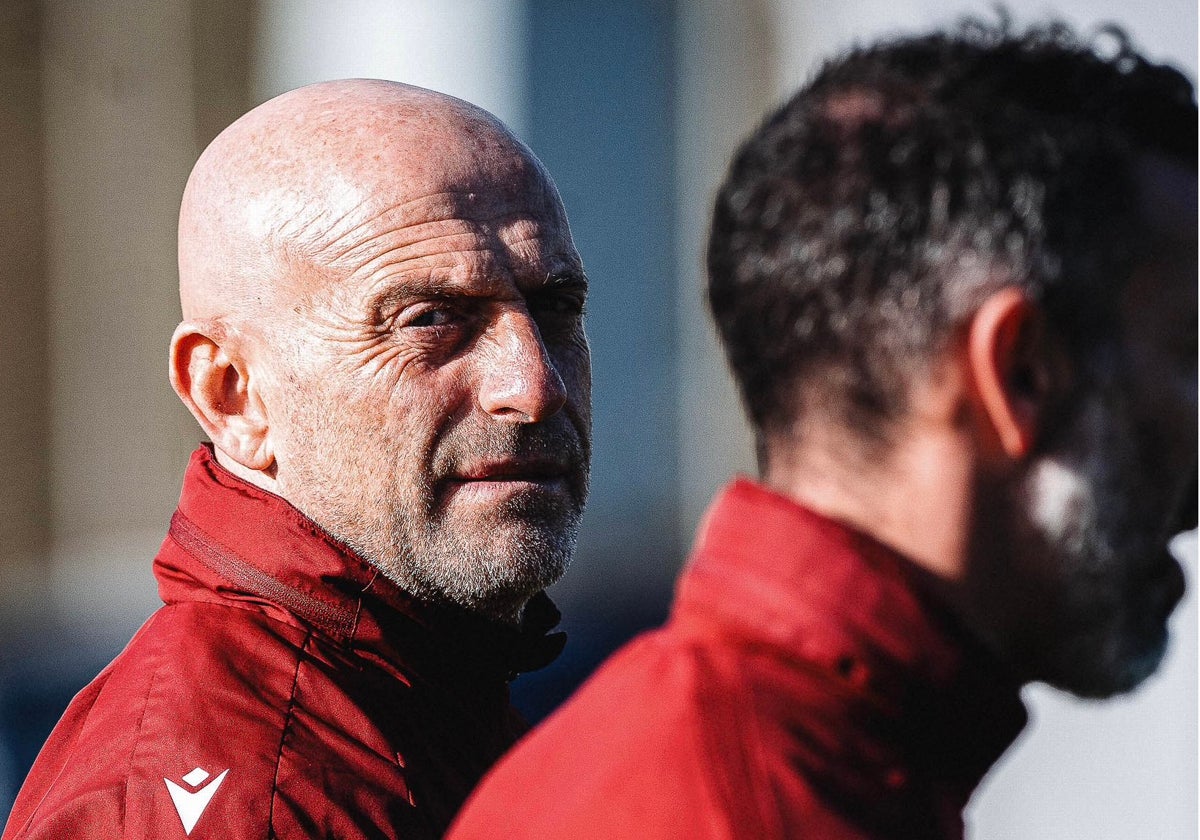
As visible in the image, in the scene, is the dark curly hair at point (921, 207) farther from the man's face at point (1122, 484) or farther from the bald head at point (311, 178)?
the bald head at point (311, 178)

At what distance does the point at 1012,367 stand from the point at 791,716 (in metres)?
0.35

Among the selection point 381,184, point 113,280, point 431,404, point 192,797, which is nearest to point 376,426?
point 431,404

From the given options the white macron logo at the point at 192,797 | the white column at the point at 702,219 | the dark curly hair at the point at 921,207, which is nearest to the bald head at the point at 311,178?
the white macron logo at the point at 192,797

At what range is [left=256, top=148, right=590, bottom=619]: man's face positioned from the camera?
8.27ft

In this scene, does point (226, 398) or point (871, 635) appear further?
point (226, 398)

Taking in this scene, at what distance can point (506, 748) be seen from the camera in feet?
8.37

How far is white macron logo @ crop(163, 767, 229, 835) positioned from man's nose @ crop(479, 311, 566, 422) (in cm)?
79

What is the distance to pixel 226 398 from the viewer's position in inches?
104

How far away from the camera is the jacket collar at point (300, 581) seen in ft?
7.75

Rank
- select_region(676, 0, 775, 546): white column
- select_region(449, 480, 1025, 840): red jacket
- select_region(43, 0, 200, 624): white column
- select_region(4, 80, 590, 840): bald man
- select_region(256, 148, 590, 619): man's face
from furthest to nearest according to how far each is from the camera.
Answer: select_region(43, 0, 200, 624): white column, select_region(676, 0, 775, 546): white column, select_region(256, 148, 590, 619): man's face, select_region(4, 80, 590, 840): bald man, select_region(449, 480, 1025, 840): red jacket

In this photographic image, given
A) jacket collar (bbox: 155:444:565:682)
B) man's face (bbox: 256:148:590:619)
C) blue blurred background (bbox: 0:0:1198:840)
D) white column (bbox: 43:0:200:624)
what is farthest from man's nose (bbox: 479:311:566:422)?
white column (bbox: 43:0:200:624)

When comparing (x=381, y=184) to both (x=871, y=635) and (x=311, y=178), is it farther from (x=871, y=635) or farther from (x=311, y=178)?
(x=871, y=635)

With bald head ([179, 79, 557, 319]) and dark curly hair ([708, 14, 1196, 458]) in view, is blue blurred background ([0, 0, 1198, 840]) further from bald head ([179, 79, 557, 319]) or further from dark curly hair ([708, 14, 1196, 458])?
dark curly hair ([708, 14, 1196, 458])

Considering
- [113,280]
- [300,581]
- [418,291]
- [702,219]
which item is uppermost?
[418,291]
